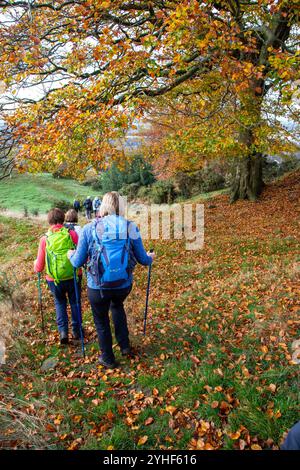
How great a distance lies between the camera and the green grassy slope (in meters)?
24.9

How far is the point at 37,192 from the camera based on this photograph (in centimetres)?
3052

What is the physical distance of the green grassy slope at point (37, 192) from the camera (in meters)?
24.9

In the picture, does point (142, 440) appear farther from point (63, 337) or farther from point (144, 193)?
point (144, 193)

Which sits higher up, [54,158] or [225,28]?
[225,28]

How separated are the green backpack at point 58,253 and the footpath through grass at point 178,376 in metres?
1.39

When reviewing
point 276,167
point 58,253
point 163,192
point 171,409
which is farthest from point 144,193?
point 171,409

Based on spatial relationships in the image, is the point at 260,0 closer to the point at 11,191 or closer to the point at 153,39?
the point at 153,39

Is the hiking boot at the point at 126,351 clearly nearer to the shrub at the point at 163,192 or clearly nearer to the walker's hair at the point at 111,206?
the walker's hair at the point at 111,206

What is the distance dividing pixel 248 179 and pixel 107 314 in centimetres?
1421

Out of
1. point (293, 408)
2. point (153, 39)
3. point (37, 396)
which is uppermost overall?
point (153, 39)

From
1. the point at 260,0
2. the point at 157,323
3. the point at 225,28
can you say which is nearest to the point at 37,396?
the point at 157,323

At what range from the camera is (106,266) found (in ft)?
13.0

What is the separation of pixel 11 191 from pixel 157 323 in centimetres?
2833

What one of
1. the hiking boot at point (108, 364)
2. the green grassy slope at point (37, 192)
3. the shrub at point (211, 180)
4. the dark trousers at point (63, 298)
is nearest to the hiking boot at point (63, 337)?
the dark trousers at point (63, 298)
